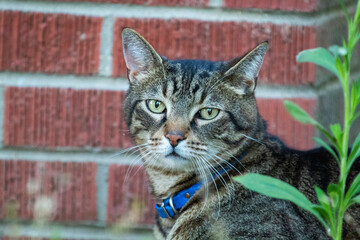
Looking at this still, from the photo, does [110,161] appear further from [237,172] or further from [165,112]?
[237,172]

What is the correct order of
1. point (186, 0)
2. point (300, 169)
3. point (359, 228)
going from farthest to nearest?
point (186, 0)
point (300, 169)
point (359, 228)

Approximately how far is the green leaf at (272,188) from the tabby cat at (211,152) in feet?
1.61

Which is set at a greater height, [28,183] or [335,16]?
[335,16]

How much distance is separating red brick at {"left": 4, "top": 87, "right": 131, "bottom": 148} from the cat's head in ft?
0.71

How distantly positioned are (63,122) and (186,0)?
2.26 feet

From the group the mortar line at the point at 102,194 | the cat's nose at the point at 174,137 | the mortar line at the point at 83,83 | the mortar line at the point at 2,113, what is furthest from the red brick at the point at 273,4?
the mortar line at the point at 2,113

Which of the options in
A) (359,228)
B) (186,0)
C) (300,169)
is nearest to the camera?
(359,228)

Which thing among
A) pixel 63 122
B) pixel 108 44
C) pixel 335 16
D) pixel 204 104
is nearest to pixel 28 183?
pixel 63 122

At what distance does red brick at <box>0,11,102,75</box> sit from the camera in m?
2.00

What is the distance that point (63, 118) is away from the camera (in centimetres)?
204

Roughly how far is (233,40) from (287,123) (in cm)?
40

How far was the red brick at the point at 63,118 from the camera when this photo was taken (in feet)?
6.59

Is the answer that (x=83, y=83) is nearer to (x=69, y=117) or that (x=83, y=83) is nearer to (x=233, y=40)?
(x=69, y=117)

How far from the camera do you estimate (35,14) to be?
6.54ft
